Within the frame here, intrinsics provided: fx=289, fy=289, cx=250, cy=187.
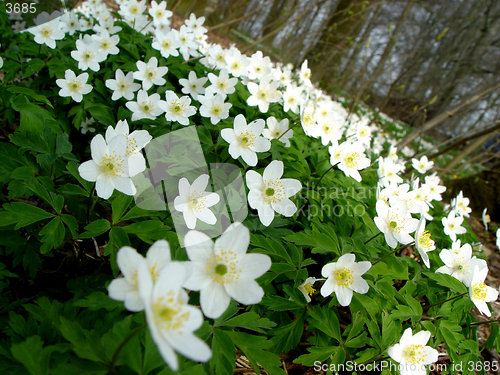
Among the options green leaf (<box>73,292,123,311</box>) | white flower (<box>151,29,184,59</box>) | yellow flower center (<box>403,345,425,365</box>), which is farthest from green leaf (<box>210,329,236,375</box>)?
white flower (<box>151,29,184,59</box>)

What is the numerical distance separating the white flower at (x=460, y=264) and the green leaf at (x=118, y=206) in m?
2.14

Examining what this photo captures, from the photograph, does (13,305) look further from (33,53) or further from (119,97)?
(33,53)

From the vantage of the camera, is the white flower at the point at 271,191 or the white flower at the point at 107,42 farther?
the white flower at the point at 107,42

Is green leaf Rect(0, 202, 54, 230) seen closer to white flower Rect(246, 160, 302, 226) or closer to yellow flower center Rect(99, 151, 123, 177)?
yellow flower center Rect(99, 151, 123, 177)

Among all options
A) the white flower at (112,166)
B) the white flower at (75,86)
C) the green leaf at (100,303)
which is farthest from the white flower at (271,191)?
the white flower at (75,86)

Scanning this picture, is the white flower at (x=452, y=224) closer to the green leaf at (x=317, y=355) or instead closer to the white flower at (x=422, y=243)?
the white flower at (x=422, y=243)

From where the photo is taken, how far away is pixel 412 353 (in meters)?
1.61

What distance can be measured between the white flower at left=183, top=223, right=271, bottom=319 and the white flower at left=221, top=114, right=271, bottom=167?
0.88m

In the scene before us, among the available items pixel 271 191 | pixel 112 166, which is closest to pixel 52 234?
pixel 112 166

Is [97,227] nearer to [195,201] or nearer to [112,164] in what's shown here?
[112,164]

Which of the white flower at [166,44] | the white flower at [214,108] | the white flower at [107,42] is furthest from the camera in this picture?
the white flower at [166,44]

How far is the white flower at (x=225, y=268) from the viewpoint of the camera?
110 cm

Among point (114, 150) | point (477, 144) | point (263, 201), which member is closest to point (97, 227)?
point (114, 150)

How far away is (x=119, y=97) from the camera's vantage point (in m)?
2.41
